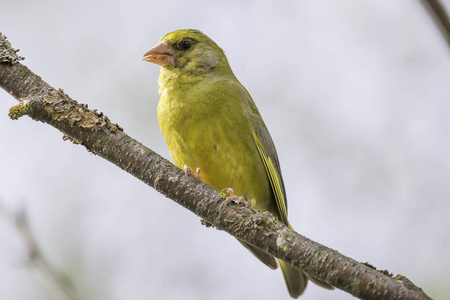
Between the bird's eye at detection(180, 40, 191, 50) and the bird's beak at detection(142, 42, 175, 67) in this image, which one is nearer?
the bird's beak at detection(142, 42, 175, 67)

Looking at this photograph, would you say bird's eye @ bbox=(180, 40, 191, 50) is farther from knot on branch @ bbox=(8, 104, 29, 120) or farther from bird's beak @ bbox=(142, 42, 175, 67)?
knot on branch @ bbox=(8, 104, 29, 120)

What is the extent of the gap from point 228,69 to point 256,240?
2639 mm

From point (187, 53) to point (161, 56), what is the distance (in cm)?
24

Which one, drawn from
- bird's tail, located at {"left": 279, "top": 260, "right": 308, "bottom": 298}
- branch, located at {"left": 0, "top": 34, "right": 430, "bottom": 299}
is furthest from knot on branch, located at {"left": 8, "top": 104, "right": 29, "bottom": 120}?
bird's tail, located at {"left": 279, "top": 260, "right": 308, "bottom": 298}

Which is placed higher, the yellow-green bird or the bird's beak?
the bird's beak

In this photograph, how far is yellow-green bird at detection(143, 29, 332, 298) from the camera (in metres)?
3.87

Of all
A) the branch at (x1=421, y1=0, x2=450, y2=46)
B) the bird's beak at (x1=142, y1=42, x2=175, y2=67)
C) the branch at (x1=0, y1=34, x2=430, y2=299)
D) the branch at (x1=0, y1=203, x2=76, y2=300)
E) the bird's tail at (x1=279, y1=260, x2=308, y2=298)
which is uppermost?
the bird's beak at (x1=142, y1=42, x2=175, y2=67)

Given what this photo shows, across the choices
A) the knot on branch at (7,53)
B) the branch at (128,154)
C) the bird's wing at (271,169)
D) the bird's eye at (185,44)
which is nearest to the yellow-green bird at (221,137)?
the bird's wing at (271,169)

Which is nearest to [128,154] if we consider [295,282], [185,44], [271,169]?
[271,169]

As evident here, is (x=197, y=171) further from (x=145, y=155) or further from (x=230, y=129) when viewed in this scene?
(x=145, y=155)

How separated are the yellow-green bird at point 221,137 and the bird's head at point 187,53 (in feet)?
0.05

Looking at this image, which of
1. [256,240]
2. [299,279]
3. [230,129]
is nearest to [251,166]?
[230,129]

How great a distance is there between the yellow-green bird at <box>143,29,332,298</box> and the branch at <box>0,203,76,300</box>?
1.54 meters

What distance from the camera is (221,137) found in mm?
Result: 3879
